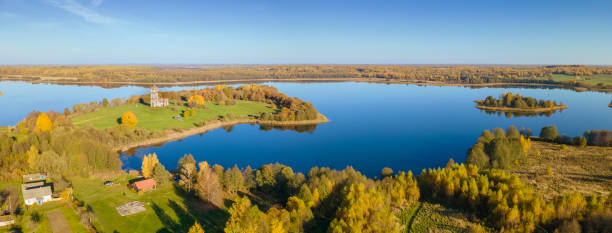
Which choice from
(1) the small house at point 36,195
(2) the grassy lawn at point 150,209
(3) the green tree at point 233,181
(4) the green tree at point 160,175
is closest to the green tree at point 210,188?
(2) the grassy lawn at point 150,209

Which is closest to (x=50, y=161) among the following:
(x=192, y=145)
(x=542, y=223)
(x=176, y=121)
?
(x=192, y=145)

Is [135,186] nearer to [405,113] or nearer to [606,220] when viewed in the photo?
[606,220]

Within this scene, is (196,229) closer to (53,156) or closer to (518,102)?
(53,156)

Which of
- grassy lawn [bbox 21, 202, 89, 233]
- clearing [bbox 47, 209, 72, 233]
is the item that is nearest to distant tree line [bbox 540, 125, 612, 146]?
grassy lawn [bbox 21, 202, 89, 233]

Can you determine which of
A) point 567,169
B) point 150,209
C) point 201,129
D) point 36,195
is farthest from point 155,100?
point 567,169

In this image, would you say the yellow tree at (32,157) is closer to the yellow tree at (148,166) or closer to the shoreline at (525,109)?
the yellow tree at (148,166)

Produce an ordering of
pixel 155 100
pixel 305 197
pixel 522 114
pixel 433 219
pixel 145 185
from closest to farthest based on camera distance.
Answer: pixel 433 219
pixel 305 197
pixel 145 185
pixel 155 100
pixel 522 114
